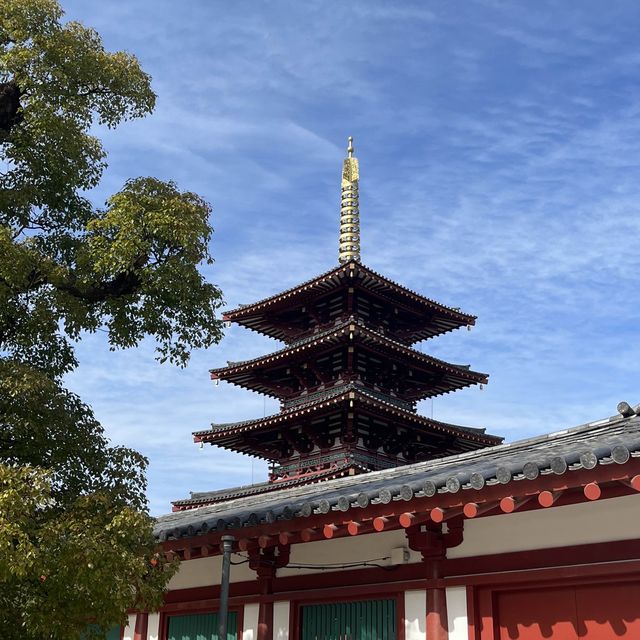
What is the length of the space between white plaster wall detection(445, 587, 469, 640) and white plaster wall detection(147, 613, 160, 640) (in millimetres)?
5737

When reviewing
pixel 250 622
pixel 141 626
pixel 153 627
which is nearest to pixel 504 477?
pixel 250 622

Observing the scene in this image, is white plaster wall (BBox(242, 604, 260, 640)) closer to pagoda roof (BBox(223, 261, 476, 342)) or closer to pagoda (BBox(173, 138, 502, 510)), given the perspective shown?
pagoda (BBox(173, 138, 502, 510))

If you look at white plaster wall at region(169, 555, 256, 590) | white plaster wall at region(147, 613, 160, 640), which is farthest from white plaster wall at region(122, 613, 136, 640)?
white plaster wall at region(169, 555, 256, 590)

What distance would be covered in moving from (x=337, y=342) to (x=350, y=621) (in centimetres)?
1773

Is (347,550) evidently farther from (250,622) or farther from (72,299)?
(72,299)

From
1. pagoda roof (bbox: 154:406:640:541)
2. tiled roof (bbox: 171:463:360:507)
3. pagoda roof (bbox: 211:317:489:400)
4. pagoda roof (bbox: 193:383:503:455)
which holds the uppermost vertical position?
pagoda roof (bbox: 211:317:489:400)

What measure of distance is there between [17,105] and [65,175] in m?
1.01

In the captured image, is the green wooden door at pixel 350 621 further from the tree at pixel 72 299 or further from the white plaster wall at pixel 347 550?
the tree at pixel 72 299

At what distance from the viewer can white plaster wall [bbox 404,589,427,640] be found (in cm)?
920

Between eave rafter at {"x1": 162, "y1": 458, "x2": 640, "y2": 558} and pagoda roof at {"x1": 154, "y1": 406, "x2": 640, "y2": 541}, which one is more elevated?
pagoda roof at {"x1": 154, "y1": 406, "x2": 640, "y2": 541}

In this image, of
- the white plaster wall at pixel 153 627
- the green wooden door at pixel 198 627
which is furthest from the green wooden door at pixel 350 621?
the white plaster wall at pixel 153 627

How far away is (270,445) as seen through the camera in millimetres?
30188

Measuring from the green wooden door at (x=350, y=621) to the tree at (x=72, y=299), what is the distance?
244 cm

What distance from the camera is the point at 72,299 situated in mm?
9766
